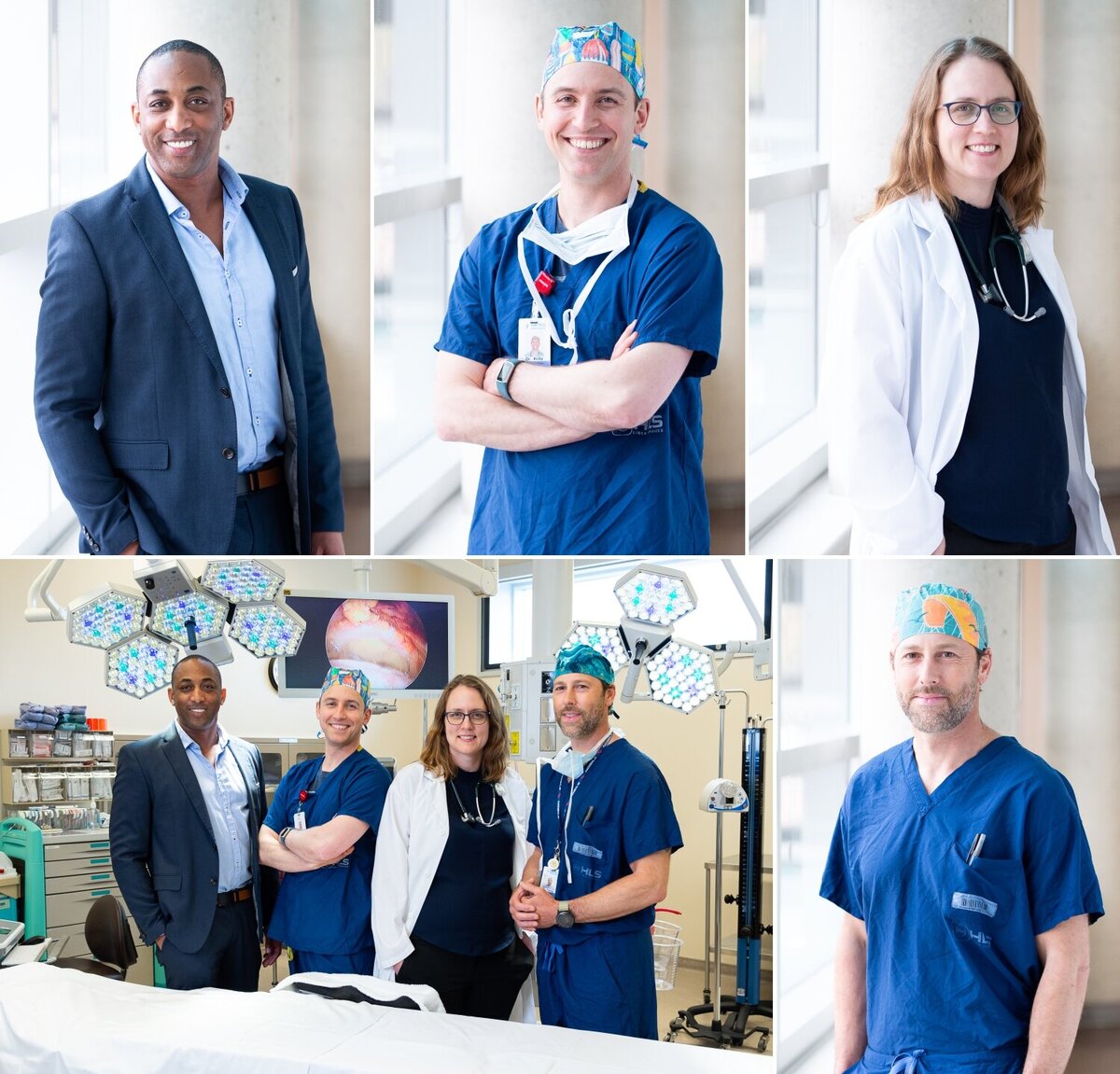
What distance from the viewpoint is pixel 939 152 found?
2812 millimetres

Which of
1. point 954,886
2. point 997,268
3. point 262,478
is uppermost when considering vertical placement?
point 997,268

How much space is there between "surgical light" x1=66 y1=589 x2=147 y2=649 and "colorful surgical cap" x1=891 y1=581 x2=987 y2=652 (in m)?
1.87

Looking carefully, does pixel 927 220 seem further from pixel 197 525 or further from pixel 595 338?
pixel 197 525

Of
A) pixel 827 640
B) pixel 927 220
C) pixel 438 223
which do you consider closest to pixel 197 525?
pixel 438 223

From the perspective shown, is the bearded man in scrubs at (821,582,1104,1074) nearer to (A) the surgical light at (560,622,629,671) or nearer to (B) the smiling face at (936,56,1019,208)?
(A) the surgical light at (560,622,629,671)

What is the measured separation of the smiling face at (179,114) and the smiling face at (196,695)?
121cm

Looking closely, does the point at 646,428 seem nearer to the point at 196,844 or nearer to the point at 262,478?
the point at 262,478

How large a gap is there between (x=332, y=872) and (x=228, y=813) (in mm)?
327

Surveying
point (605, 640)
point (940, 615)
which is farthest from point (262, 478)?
point (940, 615)

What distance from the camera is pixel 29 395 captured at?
10.5ft

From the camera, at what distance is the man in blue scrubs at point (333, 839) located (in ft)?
10.2

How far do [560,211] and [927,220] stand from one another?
32.3 inches

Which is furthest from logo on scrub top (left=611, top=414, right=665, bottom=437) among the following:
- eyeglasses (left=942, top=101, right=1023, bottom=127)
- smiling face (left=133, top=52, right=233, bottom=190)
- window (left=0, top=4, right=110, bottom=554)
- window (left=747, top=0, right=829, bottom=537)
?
window (left=0, top=4, right=110, bottom=554)

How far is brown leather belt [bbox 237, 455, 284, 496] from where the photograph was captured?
2.94m
